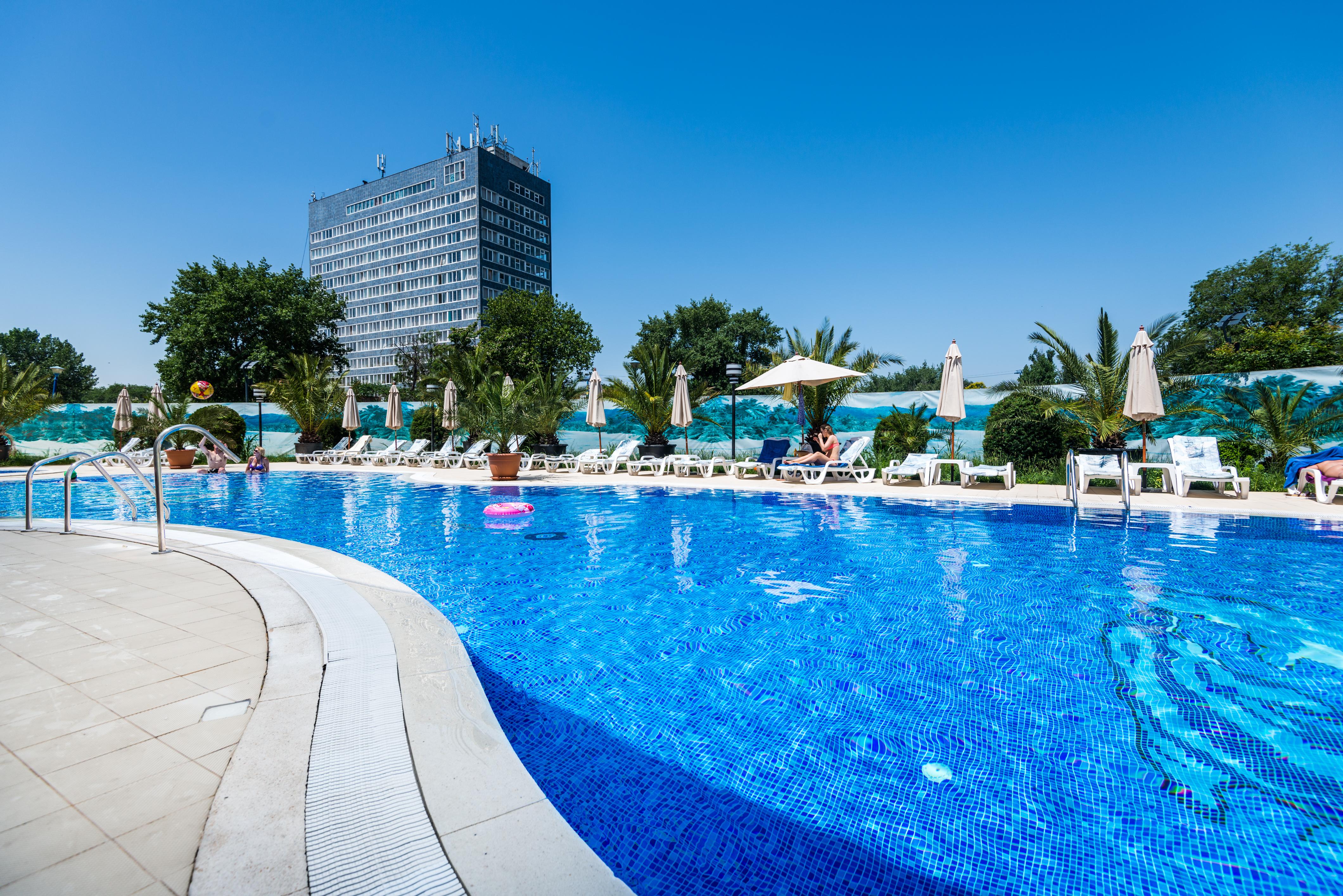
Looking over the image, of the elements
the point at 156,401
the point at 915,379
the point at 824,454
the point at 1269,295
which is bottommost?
the point at 824,454

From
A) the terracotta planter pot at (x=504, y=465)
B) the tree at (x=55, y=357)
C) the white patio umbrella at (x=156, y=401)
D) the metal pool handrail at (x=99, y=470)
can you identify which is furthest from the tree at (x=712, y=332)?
the tree at (x=55, y=357)

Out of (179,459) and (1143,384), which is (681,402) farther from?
(179,459)

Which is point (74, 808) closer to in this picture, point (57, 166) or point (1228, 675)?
point (1228, 675)

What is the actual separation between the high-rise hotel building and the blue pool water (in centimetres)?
6952

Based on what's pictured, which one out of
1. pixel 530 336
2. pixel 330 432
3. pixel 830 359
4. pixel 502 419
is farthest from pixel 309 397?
pixel 830 359

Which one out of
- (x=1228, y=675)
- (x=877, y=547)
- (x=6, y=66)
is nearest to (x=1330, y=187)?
(x=877, y=547)

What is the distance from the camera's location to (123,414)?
2091 centimetres

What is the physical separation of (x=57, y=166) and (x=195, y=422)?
8333 millimetres

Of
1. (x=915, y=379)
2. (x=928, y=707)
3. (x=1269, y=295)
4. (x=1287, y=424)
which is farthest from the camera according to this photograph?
(x=915, y=379)

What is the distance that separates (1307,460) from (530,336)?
90.7 ft

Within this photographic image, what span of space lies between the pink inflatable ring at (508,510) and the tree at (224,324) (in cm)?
2691

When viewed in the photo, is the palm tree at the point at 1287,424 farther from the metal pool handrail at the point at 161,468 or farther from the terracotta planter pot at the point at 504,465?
the metal pool handrail at the point at 161,468

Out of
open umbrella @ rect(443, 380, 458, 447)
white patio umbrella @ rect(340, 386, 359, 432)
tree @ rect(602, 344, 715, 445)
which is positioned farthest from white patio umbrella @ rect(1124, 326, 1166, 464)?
white patio umbrella @ rect(340, 386, 359, 432)

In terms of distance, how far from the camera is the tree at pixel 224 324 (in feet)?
99.5
